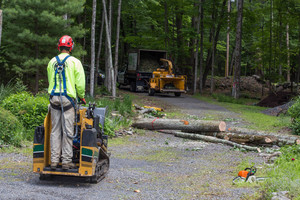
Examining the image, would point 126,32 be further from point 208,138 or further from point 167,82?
point 208,138

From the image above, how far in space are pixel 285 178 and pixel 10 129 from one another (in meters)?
6.50

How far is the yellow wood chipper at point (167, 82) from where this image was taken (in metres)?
26.3

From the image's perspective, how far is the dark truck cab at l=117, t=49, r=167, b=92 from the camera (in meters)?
29.6

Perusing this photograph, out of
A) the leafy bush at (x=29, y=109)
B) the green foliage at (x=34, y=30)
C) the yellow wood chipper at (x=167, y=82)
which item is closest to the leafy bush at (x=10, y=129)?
the leafy bush at (x=29, y=109)

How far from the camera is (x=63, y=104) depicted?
21.0ft

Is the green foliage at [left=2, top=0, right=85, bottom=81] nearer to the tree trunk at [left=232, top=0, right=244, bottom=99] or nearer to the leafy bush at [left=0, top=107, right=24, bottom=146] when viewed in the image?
the leafy bush at [left=0, top=107, right=24, bottom=146]

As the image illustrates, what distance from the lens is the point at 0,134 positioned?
31.2 ft

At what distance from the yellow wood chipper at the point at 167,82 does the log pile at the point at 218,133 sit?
12.3 metres

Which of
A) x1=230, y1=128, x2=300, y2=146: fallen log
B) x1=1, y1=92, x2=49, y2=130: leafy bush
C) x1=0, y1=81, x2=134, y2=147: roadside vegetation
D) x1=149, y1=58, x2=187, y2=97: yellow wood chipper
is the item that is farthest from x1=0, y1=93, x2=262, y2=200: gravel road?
x1=149, y1=58, x2=187, y2=97: yellow wood chipper

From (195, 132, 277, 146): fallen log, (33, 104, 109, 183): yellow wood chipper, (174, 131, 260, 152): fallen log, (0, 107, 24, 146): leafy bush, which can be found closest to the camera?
(33, 104, 109, 183): yellow wood chipper

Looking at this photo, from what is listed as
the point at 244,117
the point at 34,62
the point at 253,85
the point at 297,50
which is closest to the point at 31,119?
the point at 34,62

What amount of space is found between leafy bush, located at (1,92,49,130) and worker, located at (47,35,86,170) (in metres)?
4.47

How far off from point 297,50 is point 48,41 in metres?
20.1

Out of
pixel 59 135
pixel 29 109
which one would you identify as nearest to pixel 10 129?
pixel 29 109
